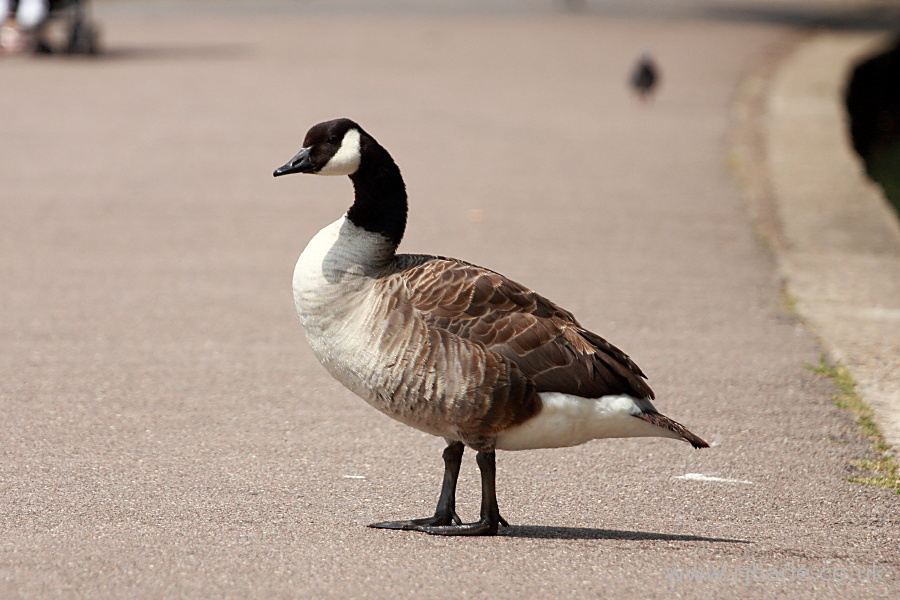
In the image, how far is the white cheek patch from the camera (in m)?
4.43

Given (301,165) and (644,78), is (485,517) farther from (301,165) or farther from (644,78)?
(644,78)

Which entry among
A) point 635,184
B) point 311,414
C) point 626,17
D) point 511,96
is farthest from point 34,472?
point 626,17

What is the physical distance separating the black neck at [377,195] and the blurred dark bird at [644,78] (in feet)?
43.7

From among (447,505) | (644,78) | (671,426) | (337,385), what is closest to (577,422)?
(671,426)

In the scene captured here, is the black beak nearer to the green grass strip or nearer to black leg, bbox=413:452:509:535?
black leg, bbox=413:452:509:535

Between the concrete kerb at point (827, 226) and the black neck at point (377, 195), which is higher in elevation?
the black neck at point (377, 195)

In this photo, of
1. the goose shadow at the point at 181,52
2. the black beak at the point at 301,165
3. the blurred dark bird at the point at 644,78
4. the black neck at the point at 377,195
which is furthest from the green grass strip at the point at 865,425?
the goose shadow at the point at 181,52

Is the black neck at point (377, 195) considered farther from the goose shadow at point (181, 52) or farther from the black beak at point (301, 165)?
the goose shadow at point (181, 52)

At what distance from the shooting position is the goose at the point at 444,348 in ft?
13.9

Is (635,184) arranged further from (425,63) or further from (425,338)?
(425,63)

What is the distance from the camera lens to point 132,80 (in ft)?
61.5

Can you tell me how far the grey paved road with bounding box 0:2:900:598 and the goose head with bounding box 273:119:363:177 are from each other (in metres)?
1.26

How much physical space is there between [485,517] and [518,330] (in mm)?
671

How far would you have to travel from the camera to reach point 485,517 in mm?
4473
